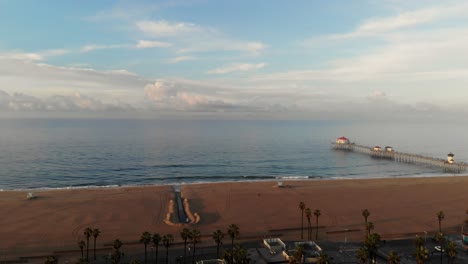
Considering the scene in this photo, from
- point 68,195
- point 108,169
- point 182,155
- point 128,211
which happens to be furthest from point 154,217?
point 182,155

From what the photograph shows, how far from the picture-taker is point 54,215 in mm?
56438

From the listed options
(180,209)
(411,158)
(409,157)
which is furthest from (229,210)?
(411,158)

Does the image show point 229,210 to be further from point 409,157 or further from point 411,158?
point 411,158

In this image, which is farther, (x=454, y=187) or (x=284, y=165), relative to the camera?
(x=284, y=165)

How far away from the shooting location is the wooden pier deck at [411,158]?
114 m

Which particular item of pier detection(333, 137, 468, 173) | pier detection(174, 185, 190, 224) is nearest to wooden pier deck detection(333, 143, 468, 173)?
pier detection(333, 137, 468, 173)

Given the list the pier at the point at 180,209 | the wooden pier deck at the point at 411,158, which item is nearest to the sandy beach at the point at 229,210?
the pier at the point at 180,209

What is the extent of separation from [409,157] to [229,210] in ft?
327

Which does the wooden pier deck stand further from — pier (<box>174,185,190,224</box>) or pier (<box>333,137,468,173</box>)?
pier (<box>174,185,190,224</box>)

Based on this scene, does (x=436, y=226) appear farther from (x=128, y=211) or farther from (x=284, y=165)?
(x=284, y=165)

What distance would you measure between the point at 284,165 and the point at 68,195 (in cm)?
6984

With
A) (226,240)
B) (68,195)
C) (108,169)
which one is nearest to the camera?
(226,240)

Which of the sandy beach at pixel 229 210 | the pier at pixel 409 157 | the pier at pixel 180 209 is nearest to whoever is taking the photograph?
the sandy beach at pixel 229 210

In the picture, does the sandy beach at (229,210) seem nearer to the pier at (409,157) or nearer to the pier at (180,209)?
the pier at (180,209)
